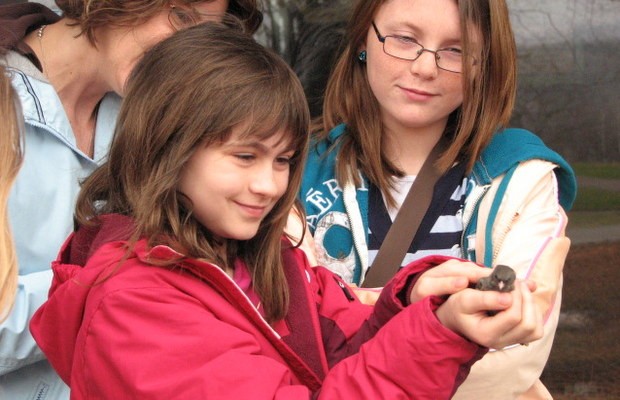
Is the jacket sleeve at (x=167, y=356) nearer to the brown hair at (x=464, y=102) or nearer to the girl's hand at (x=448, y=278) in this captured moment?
the girl's hand at (x=448, y=278)

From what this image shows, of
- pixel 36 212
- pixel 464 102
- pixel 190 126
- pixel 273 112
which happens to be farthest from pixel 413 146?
pixel 36 212

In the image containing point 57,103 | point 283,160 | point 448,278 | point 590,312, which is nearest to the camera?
point 448,278

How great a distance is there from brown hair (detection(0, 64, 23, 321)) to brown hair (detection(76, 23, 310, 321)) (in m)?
0.25

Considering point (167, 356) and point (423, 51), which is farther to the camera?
point (423, 51)

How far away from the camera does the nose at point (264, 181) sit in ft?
7.35

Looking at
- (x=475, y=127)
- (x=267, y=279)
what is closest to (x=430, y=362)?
(x=267, y=279)

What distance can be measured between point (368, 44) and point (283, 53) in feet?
5.21

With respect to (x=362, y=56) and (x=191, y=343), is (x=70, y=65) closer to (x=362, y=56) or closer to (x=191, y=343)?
(x=362, y=56)

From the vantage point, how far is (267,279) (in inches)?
94.3

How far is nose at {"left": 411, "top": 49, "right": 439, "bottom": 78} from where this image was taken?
2830 millimetres

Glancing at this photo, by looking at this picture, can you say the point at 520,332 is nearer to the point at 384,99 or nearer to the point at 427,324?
the point at 427,324

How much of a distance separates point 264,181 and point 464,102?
916 mm

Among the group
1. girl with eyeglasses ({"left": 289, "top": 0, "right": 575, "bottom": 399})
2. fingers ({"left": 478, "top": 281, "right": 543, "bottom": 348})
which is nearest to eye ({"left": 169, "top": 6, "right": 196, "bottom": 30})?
girl with eyeglasses ({"left": 289, "top": 0, "right": 575, "bottom": 399})

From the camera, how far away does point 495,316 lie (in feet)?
6.41
